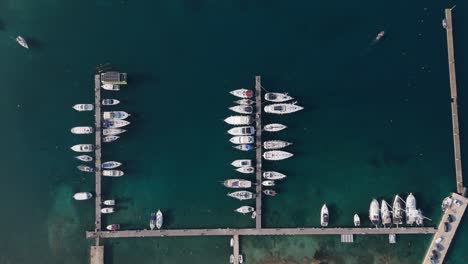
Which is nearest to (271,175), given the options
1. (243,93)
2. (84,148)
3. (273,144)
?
(273,144)

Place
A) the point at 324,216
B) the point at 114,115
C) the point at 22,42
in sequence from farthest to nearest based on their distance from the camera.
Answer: the point at 22,42 → the point at 114,115 → the point at 324,216

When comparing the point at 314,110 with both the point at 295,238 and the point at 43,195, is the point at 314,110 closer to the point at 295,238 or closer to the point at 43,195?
the point at 295,238

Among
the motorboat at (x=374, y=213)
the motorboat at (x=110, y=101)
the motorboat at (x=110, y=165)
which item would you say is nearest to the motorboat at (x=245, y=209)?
the motorboat at (x=374, y=213)

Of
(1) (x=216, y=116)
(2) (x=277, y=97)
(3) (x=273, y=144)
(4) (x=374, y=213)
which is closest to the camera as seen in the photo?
(4) (x=374, y=213)

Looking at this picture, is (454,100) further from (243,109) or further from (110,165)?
(110,165)

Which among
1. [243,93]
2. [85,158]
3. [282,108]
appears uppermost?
[243,93]

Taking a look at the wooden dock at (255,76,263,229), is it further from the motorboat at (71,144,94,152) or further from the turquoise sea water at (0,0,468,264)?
the motorboat at (71,144,94,152)

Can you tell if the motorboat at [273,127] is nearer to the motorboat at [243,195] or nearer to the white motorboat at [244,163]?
the white motorboat at [244,163]
